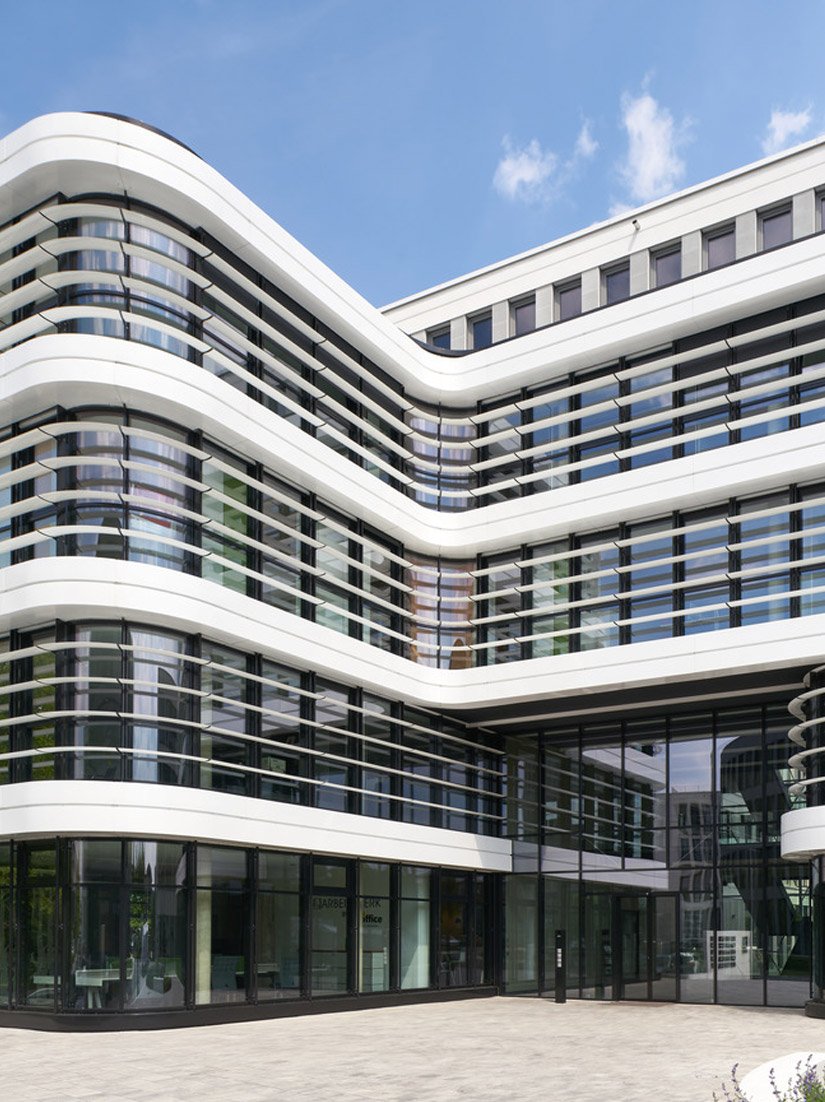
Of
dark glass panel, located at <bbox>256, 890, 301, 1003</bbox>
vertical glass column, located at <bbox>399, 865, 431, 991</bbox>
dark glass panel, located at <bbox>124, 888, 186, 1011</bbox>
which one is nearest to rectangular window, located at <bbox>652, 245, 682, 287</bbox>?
vertical glass column, located at <bbox>399, 865, 431, 991</bbox>

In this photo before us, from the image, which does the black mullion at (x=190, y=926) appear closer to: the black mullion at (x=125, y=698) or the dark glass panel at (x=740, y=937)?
the black mullion at (x=125, y=698)

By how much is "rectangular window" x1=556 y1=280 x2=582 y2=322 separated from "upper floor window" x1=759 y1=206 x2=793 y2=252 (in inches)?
214

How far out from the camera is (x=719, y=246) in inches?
1452

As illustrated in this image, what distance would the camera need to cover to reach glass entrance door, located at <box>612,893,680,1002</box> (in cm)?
3034

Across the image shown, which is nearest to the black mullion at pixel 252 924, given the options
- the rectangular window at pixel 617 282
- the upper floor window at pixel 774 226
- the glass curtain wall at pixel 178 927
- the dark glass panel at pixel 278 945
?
the glass curtain wall at pixel 178 927

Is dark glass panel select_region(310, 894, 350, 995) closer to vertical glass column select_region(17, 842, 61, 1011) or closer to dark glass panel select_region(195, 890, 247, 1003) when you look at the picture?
dark glass panel select_region(195, 890, 247, 1003)

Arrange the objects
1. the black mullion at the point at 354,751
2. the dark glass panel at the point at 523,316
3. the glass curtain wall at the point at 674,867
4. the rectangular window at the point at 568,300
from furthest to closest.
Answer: the dark glass panel at the point at 523,316 < the rectangular window at the point at 568,300 < the glass curtain wall at the point at 674,867 < the black mullion at the point at 354,751

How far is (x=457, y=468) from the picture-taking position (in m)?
33.3

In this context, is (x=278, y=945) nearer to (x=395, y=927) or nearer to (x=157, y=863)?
(x=157, y=863)

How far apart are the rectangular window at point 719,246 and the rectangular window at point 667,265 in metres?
0.80

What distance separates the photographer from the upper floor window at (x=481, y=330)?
40.2 m

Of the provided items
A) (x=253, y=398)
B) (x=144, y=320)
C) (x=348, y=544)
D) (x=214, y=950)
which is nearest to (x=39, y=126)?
(x=144, y=320)

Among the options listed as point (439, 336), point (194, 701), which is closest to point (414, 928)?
point (194, 701)

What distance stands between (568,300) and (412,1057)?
25.2 meters
